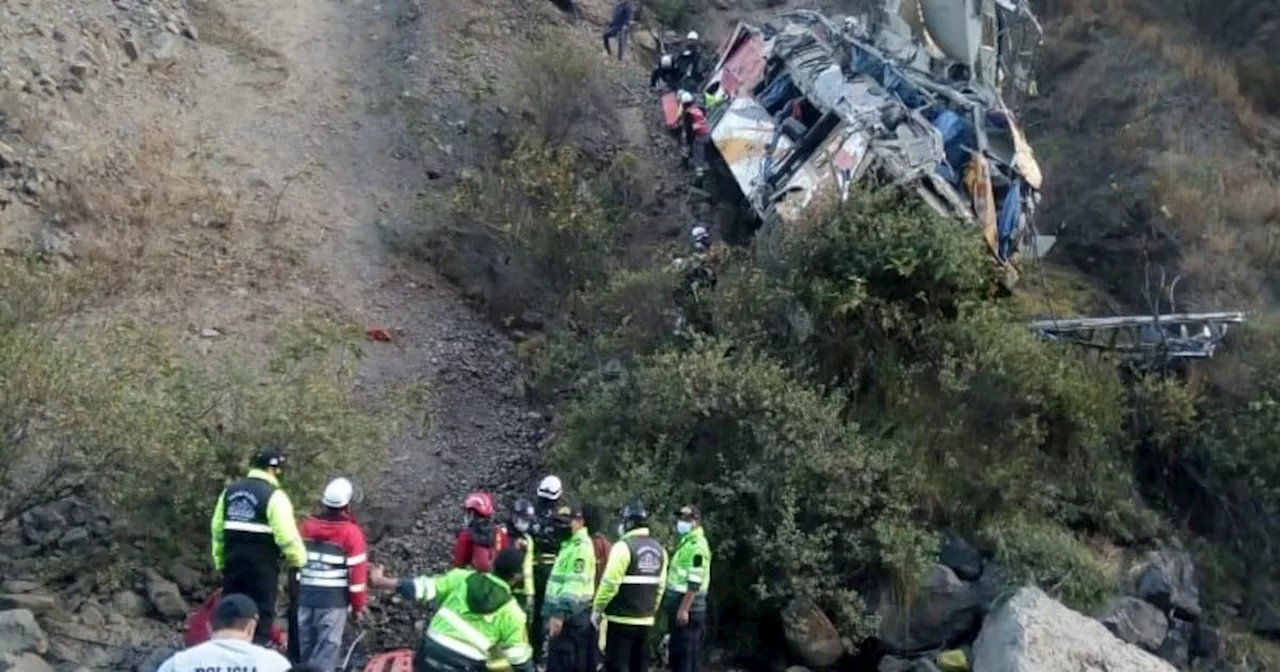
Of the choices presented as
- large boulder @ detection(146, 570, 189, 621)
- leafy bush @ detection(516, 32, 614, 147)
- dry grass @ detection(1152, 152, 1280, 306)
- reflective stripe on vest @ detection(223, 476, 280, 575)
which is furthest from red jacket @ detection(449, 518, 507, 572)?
leafy bush @ detection(516, 32, 614, 147)

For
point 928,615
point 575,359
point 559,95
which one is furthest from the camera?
point 559,95

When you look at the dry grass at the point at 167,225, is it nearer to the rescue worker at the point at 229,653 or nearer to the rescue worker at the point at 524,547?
the rescue worker at the point at 524,547

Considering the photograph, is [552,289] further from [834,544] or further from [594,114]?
[834,544]

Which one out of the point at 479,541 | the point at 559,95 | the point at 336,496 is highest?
the point at 336,496

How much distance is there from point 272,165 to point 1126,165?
10135 millimetres

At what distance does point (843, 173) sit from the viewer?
13.0 metres

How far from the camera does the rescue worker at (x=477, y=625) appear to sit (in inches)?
297

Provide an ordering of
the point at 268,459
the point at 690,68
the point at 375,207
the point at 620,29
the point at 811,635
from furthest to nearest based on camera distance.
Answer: the point at 620,29 < the point at 690,68 < the point at 375,207 < the point at 811,635 < the point at 268,459

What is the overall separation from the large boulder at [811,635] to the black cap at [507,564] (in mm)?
2995

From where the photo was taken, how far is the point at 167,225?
14.8 metres

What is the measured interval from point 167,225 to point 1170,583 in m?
10.2

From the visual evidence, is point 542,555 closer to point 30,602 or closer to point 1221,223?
point 30,602

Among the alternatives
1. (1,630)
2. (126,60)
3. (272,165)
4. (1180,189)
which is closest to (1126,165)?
(1180,189)

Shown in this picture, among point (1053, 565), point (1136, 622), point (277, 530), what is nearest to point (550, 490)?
point (277, 530)
